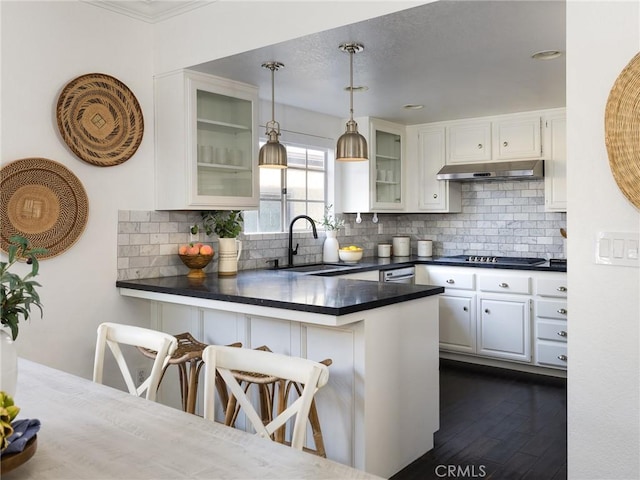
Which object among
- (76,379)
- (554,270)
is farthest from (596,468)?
(554,270)

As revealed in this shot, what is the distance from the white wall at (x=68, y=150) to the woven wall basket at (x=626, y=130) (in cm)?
267

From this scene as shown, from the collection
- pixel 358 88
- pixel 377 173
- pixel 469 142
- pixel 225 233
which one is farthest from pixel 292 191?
pixel 469 142

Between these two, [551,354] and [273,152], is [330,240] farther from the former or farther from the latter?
[551,354]

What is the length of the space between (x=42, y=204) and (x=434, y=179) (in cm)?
355

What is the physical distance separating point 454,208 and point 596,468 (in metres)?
3.71

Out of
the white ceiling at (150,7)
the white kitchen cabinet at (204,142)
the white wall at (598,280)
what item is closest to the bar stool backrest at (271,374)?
the white wall at (598,280)

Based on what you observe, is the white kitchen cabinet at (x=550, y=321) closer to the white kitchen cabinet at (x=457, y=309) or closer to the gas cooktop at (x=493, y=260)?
the gas cooktop at (x=493, y=260)

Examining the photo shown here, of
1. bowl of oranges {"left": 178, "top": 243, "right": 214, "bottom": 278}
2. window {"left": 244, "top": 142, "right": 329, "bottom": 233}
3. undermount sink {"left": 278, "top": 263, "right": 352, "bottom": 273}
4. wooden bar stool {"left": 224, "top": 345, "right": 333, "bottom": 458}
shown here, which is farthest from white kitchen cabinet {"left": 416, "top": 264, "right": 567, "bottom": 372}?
wooden bar stool {"left": 224, "top": 345, "right": 333, "bottom": 458}

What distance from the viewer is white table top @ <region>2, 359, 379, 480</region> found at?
114 cm

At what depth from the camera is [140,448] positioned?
126 centimetres

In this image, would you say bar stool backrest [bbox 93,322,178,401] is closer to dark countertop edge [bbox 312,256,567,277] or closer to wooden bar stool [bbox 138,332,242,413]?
wooden bar stool [bbox 138,332,242,413]

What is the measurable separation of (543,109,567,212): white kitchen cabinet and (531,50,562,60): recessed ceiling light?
1.55 m

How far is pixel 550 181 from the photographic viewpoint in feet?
15.5

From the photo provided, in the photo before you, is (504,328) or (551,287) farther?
(504,328)
